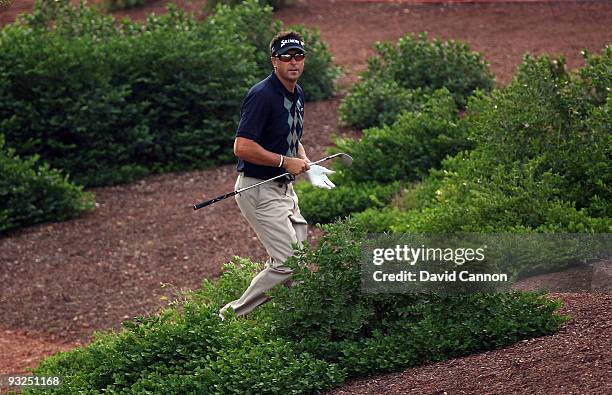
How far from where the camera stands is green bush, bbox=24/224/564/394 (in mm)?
6508

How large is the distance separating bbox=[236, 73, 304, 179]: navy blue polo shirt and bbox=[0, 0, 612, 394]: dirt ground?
1571 millimetres

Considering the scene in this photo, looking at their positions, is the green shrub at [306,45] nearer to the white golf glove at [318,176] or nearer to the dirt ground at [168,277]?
the dirt ground at [168,277]

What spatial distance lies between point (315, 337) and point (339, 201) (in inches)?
166

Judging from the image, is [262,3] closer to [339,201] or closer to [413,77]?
[413,77]

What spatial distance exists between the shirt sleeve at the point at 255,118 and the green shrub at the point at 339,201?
3.63 m

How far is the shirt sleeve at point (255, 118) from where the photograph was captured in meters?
7.13

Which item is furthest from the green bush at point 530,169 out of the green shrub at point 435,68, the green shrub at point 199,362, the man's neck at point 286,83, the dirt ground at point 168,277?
the green shrub at point 435,68

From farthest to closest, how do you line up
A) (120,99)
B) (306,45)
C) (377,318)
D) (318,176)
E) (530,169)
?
(306,45) → (120,99) → (530,169) → (318,176) → (377,318)

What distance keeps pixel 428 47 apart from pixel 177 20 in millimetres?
3043

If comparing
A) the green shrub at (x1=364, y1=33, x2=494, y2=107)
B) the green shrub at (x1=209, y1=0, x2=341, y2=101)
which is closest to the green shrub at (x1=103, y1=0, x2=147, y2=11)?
the green shrub at (x1=209, y1=0, x2=341, y2=101)

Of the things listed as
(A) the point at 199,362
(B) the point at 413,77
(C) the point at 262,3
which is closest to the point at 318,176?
(A) the point at 199,362

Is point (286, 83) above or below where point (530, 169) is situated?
above

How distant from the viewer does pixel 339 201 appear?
1095 cm

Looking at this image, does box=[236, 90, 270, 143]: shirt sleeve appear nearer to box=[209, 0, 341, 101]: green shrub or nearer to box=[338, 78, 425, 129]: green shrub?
box=[338, 78, 425, 129]: green shrub
